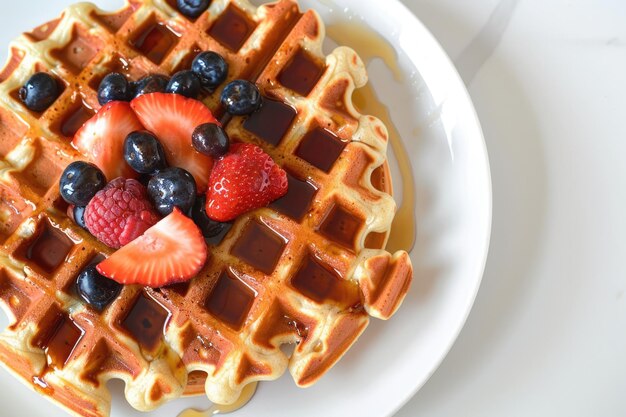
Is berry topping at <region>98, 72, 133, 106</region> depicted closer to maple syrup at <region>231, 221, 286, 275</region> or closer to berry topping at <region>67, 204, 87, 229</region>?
berry topping at <region>67, 204, 87, 229</region>

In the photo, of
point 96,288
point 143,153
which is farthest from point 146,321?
point 143,153

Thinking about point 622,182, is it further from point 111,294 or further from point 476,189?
point 111,294

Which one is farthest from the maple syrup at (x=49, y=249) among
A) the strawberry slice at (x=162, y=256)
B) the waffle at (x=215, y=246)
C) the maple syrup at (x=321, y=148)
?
the maple syrup at (x=321, y=148)

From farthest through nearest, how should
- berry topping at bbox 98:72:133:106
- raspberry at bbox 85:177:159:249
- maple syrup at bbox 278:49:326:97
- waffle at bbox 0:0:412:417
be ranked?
maple syrup at bbox 278:49:326:97
berry topping at bbox 98:72:133:106
waffle at bbox 0:0:412:417
raspberry at bbox 85:177:159:249

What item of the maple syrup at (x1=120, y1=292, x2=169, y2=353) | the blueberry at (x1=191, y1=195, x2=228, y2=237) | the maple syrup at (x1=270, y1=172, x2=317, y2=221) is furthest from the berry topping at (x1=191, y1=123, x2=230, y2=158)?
the maple syrup at (x1=120, y1=292, x2=169, y2=353)

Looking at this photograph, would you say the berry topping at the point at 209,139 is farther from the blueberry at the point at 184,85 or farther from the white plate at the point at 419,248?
the white plate at the point at 419,248

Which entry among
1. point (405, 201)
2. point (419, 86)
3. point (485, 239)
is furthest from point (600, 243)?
point (419, 86)
